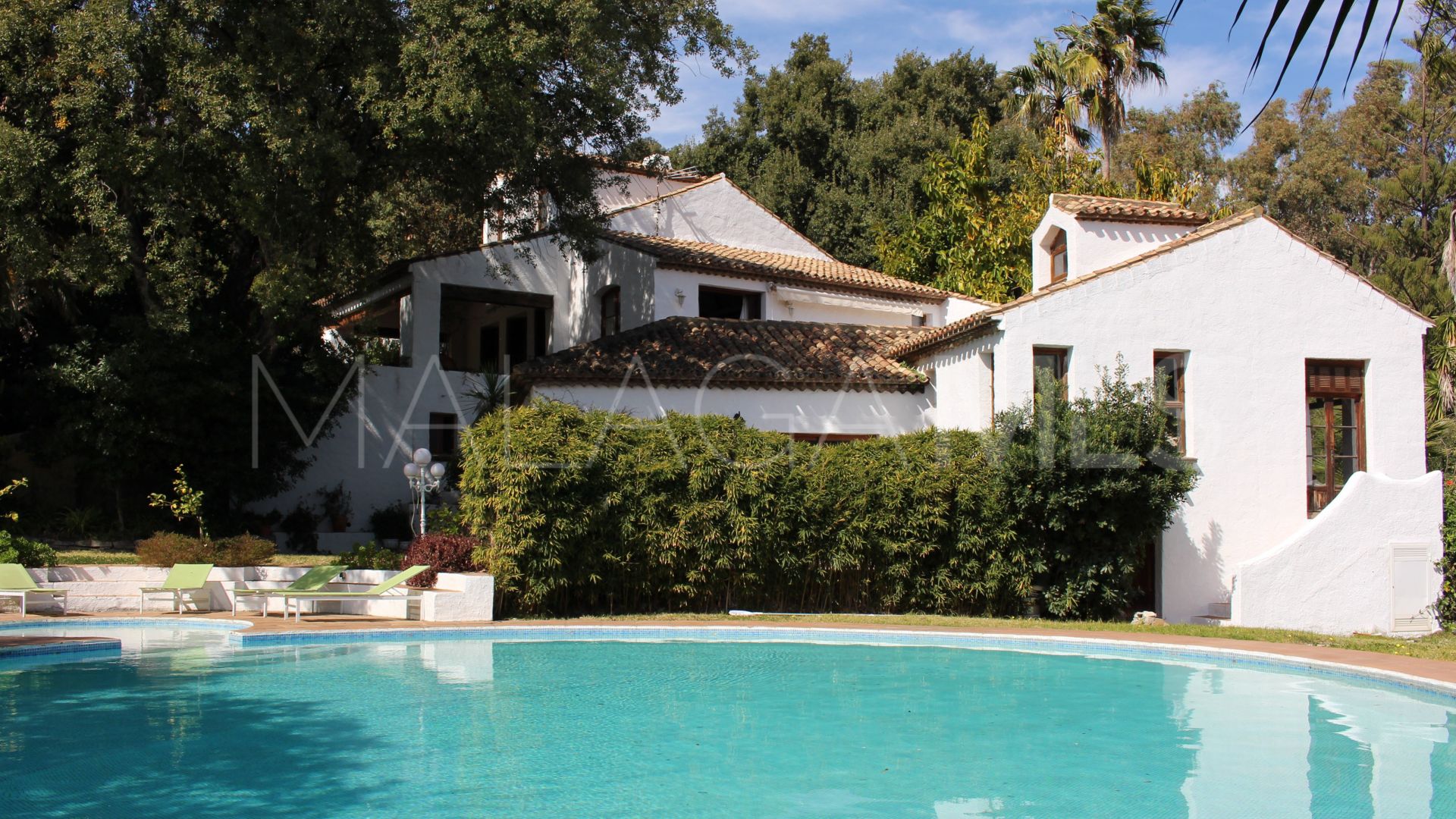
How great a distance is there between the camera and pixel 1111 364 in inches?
735

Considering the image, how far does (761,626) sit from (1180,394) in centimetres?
868

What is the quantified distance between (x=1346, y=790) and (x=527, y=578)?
1128 cm

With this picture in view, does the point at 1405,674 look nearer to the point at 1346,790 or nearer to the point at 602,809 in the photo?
the point at 1346,790

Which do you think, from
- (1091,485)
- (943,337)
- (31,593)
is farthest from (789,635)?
(31,593)

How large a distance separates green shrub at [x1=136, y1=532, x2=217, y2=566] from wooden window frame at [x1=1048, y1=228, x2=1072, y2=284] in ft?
53.6

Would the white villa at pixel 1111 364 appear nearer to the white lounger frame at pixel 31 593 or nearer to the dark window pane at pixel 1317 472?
the dark window pane at pixel 1317 472

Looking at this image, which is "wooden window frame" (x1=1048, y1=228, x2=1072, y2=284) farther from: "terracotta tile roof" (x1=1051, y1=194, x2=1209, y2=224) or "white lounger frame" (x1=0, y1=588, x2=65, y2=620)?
"white lounger frame" (x1=0, y1=588, x2=65, y2=620)

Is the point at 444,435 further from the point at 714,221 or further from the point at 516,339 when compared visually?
the point at 714,221

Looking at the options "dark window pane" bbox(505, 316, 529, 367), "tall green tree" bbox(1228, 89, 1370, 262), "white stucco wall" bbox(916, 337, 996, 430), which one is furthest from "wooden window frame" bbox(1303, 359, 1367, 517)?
"tall green tree" bbox(1228, 89, 1370, 262)

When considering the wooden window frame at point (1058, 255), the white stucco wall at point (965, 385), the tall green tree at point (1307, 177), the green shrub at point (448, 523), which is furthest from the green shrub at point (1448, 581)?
the tall green tree at point (1307, 177)

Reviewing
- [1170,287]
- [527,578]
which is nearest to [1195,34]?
[527,578]

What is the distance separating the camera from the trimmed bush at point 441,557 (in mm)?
17562

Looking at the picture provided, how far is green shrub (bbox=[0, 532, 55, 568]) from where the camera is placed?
17125 millimetres

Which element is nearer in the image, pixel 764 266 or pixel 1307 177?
pixel 764 266
